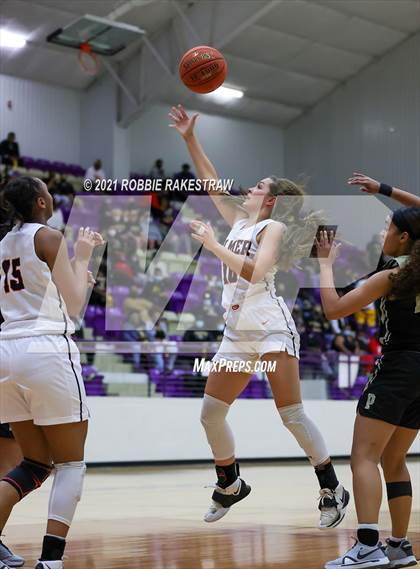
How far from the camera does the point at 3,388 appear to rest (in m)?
3.86

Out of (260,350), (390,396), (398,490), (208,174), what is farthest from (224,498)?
(208,174)

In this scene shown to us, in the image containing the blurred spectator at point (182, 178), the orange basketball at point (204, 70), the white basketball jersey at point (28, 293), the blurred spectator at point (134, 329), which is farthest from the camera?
the blurred spectator at point (182, 178)

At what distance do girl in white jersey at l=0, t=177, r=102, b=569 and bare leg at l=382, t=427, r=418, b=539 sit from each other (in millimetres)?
1609

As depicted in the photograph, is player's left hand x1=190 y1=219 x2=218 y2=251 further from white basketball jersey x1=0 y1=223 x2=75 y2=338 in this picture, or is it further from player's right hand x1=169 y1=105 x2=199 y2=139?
player's right hand x1=169 y1=105 x2=199 y2=139

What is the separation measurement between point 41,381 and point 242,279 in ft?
5.99

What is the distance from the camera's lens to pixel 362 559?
13.0 feet

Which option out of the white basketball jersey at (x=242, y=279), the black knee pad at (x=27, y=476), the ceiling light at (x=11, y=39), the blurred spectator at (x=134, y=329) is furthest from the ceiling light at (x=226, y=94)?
the black knee pad at (x=27, y=476)

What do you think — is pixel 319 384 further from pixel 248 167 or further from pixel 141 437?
pixel 248 167

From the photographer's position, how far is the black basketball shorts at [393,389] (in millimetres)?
4105

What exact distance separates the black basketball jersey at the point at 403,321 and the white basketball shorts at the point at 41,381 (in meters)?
1.57

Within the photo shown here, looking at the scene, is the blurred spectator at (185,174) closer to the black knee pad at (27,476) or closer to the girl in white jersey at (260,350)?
the girl in white jersey at (260,350)

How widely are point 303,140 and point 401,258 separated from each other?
61.4 ft

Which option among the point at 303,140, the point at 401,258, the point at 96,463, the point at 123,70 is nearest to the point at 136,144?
the point at 123,70

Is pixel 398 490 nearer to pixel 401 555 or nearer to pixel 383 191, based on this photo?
pixel 401 555
